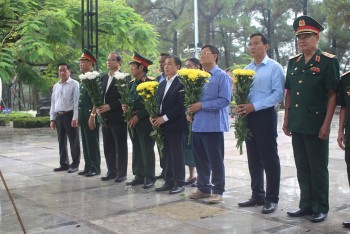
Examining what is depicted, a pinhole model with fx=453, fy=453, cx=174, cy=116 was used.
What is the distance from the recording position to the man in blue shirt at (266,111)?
4.77 m

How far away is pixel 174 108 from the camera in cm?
576

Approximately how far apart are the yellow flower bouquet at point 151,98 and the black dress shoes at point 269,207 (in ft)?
5.53

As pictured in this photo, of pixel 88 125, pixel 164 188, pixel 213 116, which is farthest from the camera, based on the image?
pixel 88 125

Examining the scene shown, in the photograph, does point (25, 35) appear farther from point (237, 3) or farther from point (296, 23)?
point (237, 3)

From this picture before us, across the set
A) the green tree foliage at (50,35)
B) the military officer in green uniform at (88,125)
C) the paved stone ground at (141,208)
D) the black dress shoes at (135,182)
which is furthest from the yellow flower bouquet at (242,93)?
the green tree foliage at (50,35)

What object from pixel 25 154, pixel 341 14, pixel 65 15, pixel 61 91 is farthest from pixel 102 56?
pixel 341 14

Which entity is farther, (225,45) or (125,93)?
(225,45)

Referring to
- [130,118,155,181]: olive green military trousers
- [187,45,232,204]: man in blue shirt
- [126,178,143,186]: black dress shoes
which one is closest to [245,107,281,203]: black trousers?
[187,45,232,204]: man in blue shirt

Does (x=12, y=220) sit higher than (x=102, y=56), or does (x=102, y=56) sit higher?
(x=102, y=56)

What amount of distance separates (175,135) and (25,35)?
7235 millimetres

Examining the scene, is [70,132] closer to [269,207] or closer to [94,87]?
[94,87]

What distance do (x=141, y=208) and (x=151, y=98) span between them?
1.42 m

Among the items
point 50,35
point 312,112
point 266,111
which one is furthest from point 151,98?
point 50,35

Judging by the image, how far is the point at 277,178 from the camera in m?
4.88
